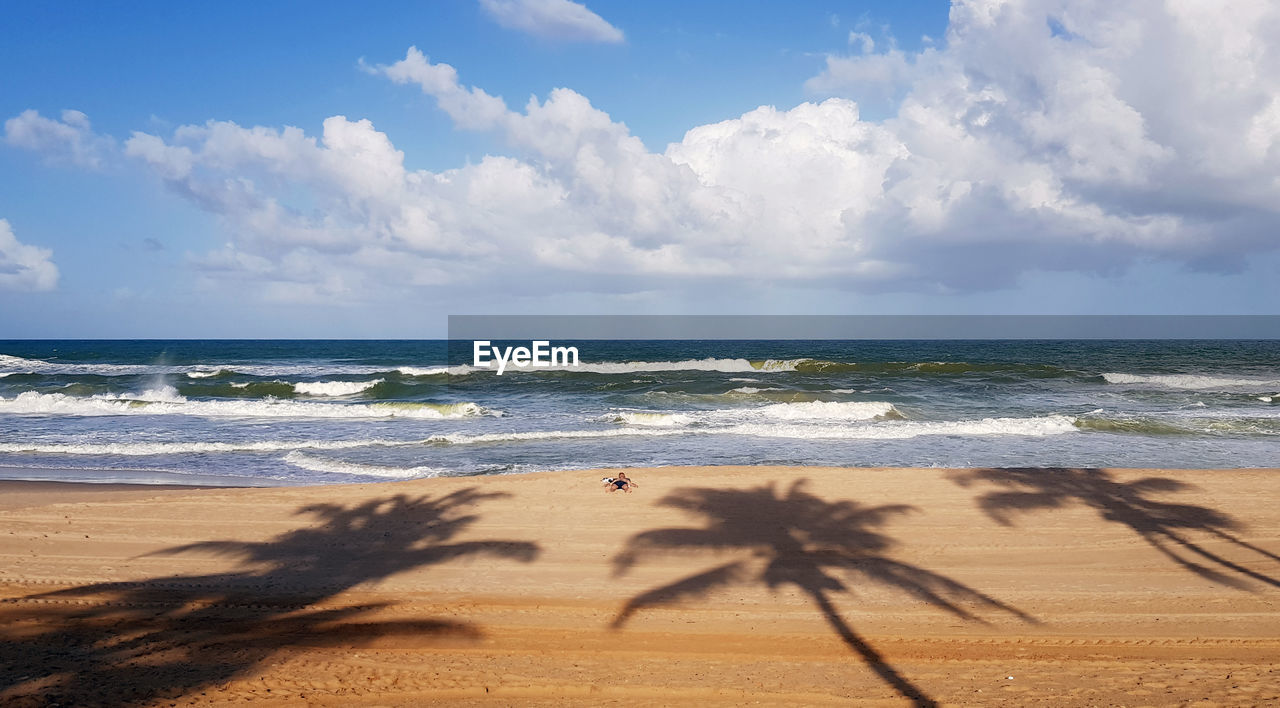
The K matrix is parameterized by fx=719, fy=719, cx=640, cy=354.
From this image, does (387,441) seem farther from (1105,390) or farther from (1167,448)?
(1105,390)

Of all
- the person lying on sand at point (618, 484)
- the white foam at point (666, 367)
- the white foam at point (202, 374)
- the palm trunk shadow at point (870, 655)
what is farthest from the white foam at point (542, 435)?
the white foam at point (202, 374)

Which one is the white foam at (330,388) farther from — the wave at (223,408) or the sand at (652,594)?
the sand at (652,594)

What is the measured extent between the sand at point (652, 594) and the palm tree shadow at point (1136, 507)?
59mm

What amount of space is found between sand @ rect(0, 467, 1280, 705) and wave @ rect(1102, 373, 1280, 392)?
26904 millimetres

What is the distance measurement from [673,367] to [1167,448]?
33.0 metres

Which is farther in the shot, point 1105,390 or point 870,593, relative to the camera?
point 1105,390

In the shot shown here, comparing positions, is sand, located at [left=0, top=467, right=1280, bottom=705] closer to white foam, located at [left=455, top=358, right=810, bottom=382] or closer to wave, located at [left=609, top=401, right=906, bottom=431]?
wave, located at [left=609, top=401, right=906, bottom=431]

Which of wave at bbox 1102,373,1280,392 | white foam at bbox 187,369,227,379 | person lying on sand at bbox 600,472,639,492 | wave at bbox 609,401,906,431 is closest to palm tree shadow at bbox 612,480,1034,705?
person lying on sand at bbox 600,472,639,492

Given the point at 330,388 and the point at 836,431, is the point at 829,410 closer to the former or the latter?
the point at 836,431

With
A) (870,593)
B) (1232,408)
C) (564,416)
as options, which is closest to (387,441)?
(564,416)

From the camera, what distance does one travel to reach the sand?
5.14 m

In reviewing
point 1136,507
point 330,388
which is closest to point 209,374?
point 330,388

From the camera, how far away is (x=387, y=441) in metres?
18.2

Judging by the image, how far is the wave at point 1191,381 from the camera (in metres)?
33.0
